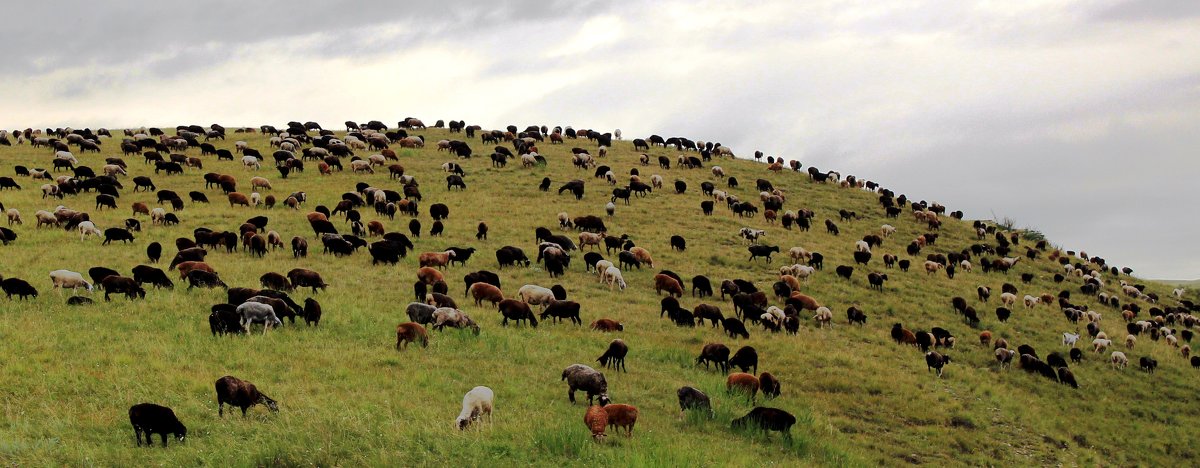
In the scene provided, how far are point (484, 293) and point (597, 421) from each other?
42.7ft

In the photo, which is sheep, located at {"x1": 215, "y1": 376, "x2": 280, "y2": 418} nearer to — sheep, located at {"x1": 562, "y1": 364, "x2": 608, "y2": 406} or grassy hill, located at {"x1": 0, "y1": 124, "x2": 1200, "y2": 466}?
grassy hill, located at {"x1": 0, "y1": 124, "x2": 1200, "y2": 466}

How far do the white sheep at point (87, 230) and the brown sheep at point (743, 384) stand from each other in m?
26.3

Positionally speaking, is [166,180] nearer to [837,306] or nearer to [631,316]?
[631,316]

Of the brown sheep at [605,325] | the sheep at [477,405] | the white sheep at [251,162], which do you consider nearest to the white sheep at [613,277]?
the brown sheep at [605,325]

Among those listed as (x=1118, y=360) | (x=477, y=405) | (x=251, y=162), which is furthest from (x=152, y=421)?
(x=251, y=162)

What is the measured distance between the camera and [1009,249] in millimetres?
54250

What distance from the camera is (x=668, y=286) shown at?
32594mm

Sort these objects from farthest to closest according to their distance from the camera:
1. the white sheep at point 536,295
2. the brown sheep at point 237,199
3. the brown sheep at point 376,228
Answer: the brown sheep at point 237,199 < the brown sheep at point 376,228 < the white sheep at point 536,295

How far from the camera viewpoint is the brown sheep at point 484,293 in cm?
2650

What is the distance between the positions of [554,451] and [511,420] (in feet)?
5.95

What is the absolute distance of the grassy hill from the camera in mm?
13008

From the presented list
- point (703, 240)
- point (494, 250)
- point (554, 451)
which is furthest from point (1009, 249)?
point (554, 451)

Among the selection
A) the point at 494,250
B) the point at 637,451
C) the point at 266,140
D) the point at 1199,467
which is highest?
the point at 266,140

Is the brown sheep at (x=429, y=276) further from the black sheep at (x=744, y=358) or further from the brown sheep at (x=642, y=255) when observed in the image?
the black sheep at (x=744, y=358)
